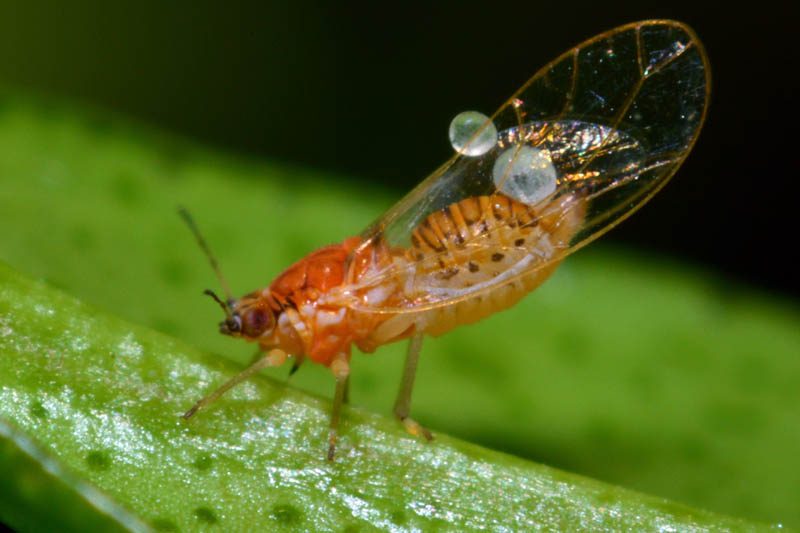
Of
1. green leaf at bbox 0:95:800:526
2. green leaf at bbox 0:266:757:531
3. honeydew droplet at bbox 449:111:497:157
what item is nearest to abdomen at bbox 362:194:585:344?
honeydew droplet at bbox 449:111:497:157

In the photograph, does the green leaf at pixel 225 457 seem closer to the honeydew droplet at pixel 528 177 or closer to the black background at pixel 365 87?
the honeydew droplet at pixel 528 177

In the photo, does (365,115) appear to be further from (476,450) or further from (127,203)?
(476,450)

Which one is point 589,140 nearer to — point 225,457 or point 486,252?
point 486,252

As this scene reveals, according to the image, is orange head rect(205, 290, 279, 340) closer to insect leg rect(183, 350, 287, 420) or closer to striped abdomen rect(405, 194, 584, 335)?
insect leg rect(183, 350, 287, 420)

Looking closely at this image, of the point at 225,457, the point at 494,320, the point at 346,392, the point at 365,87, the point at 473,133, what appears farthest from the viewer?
the point at 365,87

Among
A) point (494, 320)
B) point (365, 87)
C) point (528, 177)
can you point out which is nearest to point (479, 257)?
point (528, 177)
